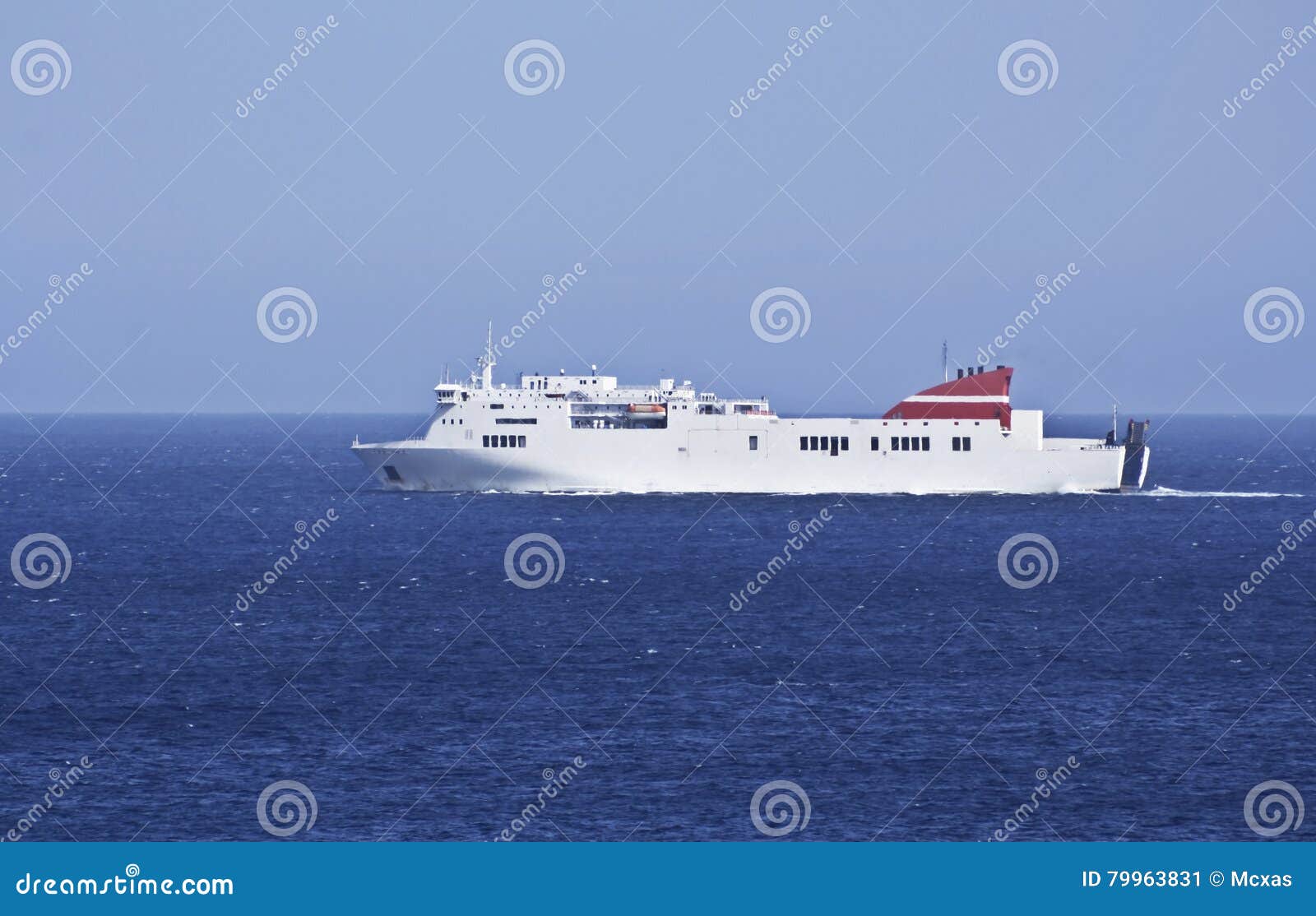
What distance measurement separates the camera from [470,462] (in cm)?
7288

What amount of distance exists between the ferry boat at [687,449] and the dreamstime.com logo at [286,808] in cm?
4660

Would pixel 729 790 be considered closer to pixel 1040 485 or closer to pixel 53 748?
pixel 53 748

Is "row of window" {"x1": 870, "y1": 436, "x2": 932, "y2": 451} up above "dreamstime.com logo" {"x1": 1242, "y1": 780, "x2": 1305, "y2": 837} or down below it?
above

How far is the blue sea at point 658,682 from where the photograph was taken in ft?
81.9

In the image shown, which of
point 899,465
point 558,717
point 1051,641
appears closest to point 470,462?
point 899,465
